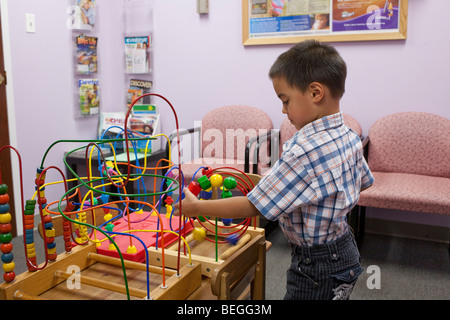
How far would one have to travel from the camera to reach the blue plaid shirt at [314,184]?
3.23 ft

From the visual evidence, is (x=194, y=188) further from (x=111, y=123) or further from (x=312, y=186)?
(x=111, y=123)

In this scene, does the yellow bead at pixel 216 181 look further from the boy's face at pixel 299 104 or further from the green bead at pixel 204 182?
the boy's face at pixel 299 104

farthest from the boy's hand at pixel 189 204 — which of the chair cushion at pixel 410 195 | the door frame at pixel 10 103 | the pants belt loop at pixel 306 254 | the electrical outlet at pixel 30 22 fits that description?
the electrical outlet at pixel 30 22

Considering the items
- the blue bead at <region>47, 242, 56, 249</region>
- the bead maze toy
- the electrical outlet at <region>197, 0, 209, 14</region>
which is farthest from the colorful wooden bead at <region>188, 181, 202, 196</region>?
the electrical outlet at <region>197, 0, 209, 14</region>

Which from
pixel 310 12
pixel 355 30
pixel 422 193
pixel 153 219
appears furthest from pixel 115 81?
pixel 422 193

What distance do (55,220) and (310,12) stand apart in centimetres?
212

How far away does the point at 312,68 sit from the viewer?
1059 mm

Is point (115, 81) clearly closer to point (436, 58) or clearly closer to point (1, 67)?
point (1, 67)

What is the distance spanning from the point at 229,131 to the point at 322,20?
36.8 inches

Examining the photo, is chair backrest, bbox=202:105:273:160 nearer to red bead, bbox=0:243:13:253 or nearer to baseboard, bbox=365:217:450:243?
baseboard, bbox=365:217:450:243

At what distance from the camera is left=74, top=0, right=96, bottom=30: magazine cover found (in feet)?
9.84

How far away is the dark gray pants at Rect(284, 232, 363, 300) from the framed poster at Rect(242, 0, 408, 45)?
188cm

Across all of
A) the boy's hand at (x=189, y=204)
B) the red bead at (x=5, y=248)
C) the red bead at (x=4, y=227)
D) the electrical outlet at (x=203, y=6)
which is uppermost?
the electrical outlet at (x=203, y=6)

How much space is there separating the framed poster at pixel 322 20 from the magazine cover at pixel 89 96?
3.86 ft
